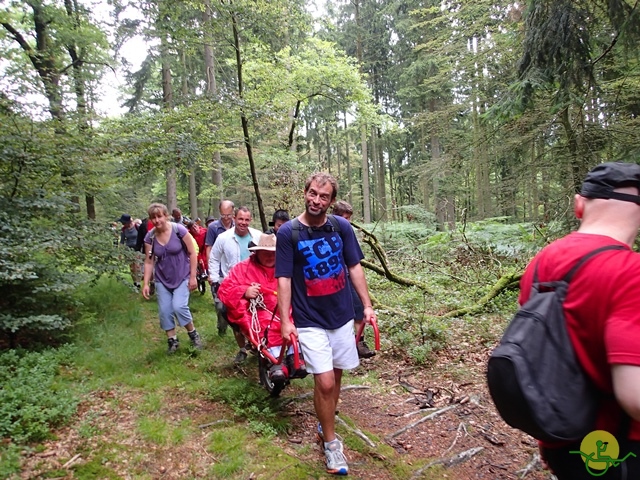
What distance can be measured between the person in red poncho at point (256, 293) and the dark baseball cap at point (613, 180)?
301cm

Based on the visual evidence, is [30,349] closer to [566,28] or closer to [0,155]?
[0,155]

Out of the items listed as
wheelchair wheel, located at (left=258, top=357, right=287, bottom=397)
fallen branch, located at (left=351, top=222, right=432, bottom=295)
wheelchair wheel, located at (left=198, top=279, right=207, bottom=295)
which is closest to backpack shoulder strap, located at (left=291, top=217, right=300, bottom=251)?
wheelchair wheel, located at (left=258, top=357, right=287, bottom=397)

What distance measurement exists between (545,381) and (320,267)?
6.34 ft

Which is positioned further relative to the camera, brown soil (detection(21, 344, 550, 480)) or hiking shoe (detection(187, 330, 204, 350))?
hiking shoe (detection(187, 330, 204, 350))

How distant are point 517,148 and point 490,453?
721 cm

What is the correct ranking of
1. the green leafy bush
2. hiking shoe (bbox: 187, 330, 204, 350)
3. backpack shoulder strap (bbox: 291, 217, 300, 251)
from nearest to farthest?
backpack shoulder strap (bbox: 291, 217, 300, 251), the green leafy bush, hiking shoe (bbox: 187, 330, 204, 350)

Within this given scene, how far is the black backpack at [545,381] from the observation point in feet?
4.31

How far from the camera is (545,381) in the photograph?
1.31 metres

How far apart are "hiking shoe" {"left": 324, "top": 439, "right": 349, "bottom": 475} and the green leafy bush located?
238 centimetres

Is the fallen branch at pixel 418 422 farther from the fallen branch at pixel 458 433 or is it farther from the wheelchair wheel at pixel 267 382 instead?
the wheelchair wheel at pixel 267 382

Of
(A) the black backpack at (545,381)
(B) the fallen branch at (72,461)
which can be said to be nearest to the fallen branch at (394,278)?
(B) the fallen branch at (72,461)

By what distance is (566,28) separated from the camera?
16.5ft

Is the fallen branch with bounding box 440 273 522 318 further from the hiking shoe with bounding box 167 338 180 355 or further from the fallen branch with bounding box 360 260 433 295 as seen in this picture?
the hiking shoe with bounding box 167 338 180 355

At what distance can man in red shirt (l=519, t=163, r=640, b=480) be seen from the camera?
49.1 inches
